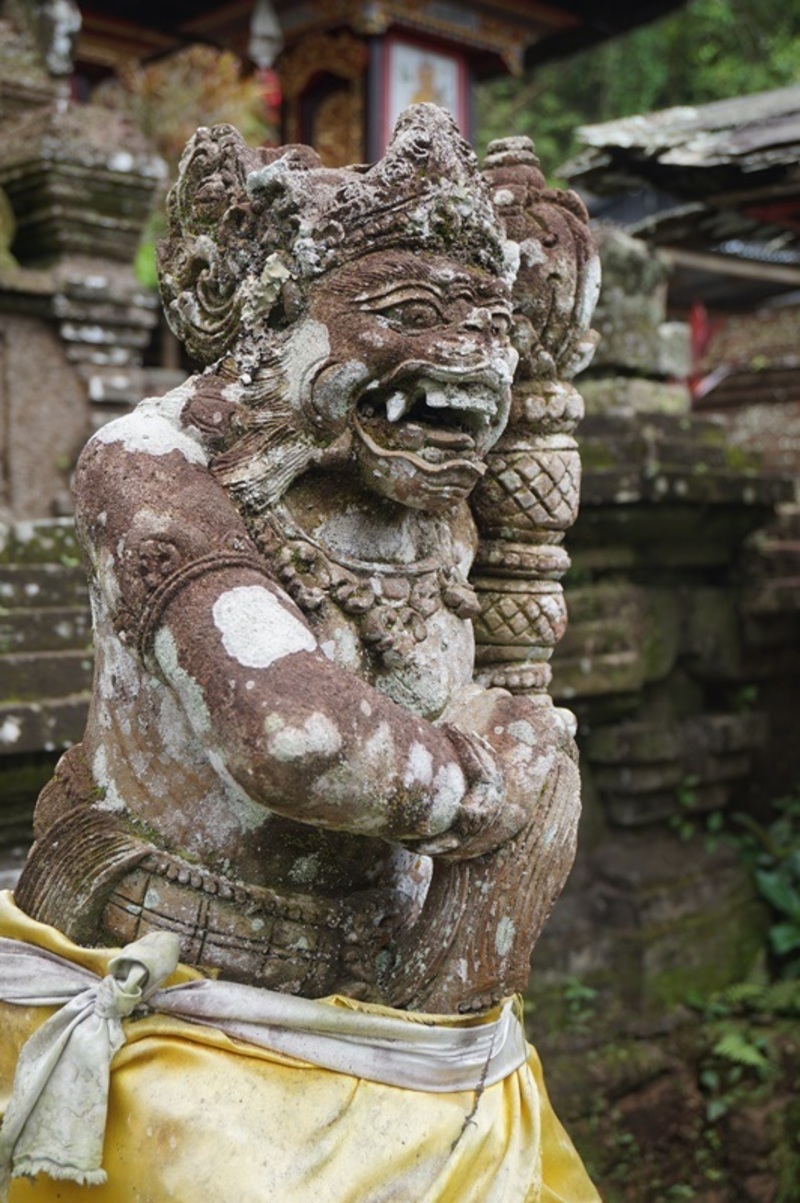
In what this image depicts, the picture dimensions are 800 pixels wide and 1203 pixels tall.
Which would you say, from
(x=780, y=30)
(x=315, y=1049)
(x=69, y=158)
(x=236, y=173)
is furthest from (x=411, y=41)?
(x=780, y=30)

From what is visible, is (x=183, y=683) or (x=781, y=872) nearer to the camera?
(x=183, y=683)

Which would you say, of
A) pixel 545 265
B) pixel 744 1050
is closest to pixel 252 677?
pixel 545 265

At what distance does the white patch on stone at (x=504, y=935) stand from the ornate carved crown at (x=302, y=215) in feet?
2.87

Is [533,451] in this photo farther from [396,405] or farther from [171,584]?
[171,584]

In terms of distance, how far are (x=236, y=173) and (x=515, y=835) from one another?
98 cm

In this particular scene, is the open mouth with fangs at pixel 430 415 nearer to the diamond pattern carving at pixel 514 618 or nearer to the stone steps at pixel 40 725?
the diamond pattern carving at pixel 514 618

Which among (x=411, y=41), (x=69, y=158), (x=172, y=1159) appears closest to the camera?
(x=172, y=1159)

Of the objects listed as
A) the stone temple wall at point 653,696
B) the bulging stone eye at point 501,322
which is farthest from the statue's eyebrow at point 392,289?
the stone temple wall at point 653,696

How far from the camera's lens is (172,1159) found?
64.0 inches

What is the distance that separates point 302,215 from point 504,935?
0.99 metres

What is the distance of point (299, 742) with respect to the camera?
5.10 feet

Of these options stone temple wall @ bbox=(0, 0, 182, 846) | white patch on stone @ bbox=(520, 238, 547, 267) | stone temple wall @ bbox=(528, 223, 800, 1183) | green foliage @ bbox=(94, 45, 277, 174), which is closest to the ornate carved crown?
white patch on stone @ bbox=(520, 238, 547, 267)

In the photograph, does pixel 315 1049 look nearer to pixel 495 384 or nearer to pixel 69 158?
pixel 495 384

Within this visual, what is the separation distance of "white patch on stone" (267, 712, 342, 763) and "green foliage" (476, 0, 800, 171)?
15.7m
